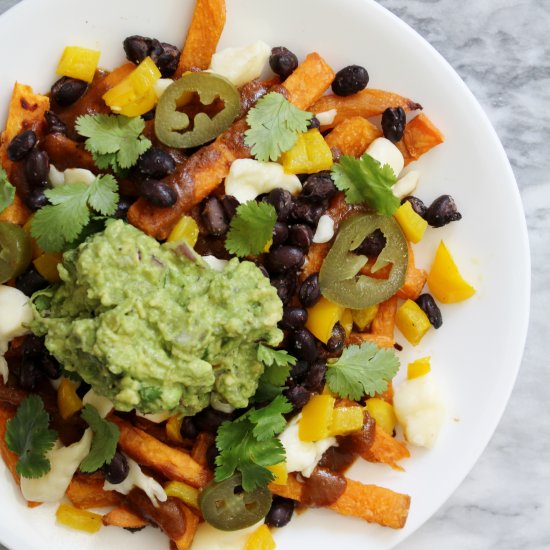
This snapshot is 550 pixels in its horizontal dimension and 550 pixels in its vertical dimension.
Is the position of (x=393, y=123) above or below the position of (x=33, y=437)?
above

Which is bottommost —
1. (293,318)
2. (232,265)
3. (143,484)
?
(143,484)

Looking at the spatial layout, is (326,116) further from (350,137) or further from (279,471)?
(279,471)

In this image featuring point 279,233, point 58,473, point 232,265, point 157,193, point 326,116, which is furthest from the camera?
point 326,116

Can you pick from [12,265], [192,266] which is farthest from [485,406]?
[12,265]

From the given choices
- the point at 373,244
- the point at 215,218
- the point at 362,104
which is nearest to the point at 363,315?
the point at 373,244

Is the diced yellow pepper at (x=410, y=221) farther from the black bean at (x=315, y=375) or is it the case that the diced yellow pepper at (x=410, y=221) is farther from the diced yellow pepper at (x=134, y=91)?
the diced yellow pepper at (x=134, y=91)

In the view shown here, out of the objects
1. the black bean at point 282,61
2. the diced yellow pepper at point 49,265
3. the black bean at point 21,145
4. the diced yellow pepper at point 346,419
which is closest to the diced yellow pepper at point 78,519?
the diced yellow pepper at point 49,265

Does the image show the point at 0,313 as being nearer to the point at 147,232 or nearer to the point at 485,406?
the point at 147,232

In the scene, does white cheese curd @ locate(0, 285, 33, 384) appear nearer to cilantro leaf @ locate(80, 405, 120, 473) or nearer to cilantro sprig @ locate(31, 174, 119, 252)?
cilantro sprig @ locate(31, 174, 119, 252)
